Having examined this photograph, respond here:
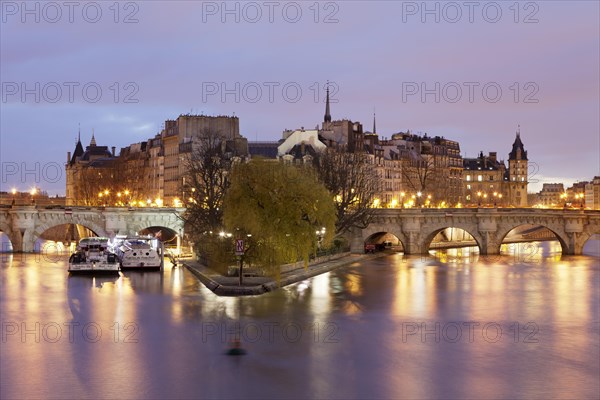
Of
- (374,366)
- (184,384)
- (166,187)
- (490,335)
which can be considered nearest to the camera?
(184,384)

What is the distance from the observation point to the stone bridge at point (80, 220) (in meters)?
82.1

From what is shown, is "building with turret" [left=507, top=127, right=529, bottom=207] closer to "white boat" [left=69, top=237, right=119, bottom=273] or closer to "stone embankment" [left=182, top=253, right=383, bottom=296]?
"stone embankment" [left=182, top=253, right=383, bottom=296]

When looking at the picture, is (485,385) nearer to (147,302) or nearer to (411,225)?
(147,302)

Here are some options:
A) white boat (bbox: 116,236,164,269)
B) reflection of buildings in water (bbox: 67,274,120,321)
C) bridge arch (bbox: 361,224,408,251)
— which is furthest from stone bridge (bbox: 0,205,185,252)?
reflection of buildings in water (bbox: 67,274,120,321)

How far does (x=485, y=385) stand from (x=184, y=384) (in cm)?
889

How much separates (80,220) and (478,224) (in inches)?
1515

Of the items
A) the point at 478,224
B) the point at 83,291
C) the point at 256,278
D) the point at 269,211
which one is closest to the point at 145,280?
the point at 83,291

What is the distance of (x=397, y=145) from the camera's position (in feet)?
498

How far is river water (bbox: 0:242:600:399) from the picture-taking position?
26172 mm

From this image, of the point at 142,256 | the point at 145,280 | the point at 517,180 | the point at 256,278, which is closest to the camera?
the point at 256,278

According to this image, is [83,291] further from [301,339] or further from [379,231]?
[379,231]

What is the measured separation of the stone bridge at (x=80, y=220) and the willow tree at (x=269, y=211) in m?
32.6

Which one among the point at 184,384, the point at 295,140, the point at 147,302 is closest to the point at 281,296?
the point at 147,302

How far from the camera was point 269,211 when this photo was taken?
5100cm
